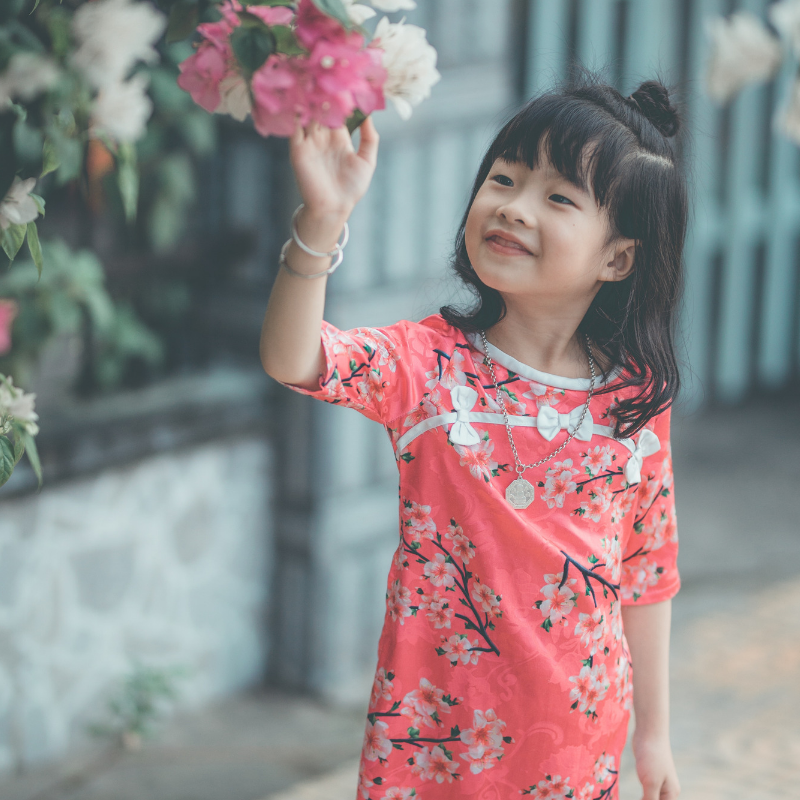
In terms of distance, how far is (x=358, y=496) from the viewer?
2.92m

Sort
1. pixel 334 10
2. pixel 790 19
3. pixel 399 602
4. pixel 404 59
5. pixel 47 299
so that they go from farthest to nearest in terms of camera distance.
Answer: pixel 47 299 → pixel 790 19 → pixel 399 602 → pixel 404 59 → pixel 334 10

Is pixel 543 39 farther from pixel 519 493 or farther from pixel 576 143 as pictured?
pixel 519 493

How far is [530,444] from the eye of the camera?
129 centimetres

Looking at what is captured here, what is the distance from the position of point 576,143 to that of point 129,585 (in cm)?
186

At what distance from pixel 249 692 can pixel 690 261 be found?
3.07m

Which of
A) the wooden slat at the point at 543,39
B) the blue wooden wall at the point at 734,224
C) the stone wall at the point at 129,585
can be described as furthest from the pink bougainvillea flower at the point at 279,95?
the blue wooden wall at the point at 734,224

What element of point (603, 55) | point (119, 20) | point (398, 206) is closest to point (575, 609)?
point (119, 20)

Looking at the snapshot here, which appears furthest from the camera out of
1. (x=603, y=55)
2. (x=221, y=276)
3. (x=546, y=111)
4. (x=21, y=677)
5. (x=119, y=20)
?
(x=603, y=55)

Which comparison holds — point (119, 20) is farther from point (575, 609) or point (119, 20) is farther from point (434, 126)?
point (434, 126)

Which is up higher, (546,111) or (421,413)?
(546,111)

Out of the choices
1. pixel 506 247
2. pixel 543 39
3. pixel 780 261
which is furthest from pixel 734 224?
pixel 506 247

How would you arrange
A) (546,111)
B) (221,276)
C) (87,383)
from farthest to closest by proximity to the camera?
(221,276), (87,383), (546,111)

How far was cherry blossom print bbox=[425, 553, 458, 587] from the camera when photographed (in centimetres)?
130

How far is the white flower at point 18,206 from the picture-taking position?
1120 mm
